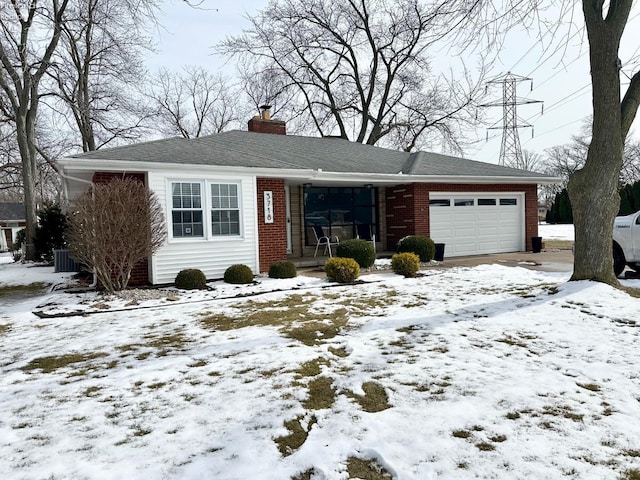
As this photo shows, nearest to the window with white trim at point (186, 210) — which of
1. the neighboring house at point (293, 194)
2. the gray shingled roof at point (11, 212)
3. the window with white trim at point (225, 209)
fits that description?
the neighboring house at point (293, 194)

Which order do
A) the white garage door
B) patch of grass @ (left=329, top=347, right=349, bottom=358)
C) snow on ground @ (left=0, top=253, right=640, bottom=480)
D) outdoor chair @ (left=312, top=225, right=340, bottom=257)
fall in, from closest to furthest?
1. snow on ground @ (left=0, top=253, right=640, bottom=480)
2. patch of grass @ (left=329, top=347, right=349, bottom=358)
3. outdoor chair @ (left=312, top=225, right=340, bottom=257)
4. the white garage door

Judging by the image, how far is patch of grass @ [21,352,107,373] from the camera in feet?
15.3

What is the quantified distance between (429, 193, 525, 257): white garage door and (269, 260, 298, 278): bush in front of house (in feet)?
18.7

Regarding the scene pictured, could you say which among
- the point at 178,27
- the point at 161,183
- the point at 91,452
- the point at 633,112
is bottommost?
the point at 91,452

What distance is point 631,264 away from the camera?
31.4 feet

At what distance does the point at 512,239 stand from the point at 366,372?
1291 cm

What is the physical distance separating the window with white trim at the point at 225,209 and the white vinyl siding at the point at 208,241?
5 centimetres

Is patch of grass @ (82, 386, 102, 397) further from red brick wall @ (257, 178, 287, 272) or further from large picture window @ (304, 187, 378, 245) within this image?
large picture window @ (304, 187, 378, 245)

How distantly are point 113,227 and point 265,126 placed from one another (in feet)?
31.3

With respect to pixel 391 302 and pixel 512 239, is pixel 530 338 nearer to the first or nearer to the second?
pixel 391 302

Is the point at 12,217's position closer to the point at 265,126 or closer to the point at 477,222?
the point at 265,126

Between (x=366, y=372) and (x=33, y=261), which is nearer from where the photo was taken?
(x=366, y=372)

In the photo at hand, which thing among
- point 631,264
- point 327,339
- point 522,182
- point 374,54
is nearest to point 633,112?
point 631,264

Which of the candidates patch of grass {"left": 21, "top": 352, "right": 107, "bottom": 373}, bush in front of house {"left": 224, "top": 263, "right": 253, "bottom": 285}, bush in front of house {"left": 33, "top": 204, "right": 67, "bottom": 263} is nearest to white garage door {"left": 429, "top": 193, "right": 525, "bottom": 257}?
bush in front of house {"left": 224, "top": 263, "right": 253, "bottom": 285}
